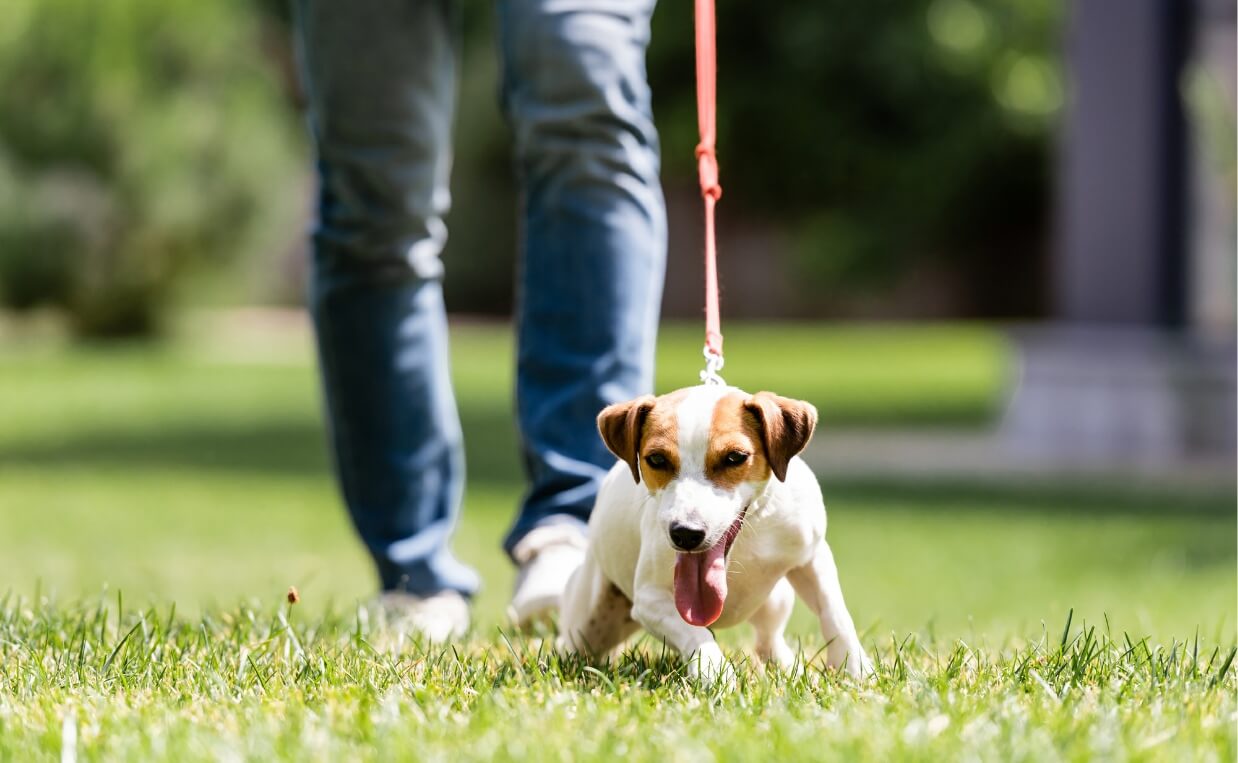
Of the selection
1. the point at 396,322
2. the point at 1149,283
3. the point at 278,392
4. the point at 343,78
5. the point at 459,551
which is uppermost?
the point at 343,78

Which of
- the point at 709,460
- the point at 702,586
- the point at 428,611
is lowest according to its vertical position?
the point at 428,611

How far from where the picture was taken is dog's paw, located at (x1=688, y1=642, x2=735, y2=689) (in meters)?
2.04

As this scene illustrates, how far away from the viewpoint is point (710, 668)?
6.78ft

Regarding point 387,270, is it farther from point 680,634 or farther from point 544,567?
point 680,634

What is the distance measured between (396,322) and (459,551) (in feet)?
9.90

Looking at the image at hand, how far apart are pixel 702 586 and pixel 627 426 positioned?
22 centimetres

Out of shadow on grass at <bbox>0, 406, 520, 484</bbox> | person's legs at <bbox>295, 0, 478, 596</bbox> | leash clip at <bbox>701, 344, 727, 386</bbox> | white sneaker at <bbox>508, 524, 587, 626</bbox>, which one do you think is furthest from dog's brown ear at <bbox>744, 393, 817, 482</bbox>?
shadow on grass at <bbox>0, 406, 520, 484</bbox>

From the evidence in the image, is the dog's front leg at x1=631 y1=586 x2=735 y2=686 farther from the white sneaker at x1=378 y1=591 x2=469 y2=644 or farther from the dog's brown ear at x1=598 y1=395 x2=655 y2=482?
the white sneaker at x1=378 y1=591 x2=469 y2=644

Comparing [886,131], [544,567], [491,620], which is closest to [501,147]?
[886,131]

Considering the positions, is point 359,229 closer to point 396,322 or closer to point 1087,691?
point 396,322

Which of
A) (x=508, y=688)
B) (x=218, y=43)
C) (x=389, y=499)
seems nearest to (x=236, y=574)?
(x=389, y=499)

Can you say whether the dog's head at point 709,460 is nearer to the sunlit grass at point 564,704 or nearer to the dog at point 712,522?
the dog at point 712,522

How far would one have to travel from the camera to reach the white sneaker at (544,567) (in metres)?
2.66

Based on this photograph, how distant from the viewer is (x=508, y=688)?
6.75 feet
